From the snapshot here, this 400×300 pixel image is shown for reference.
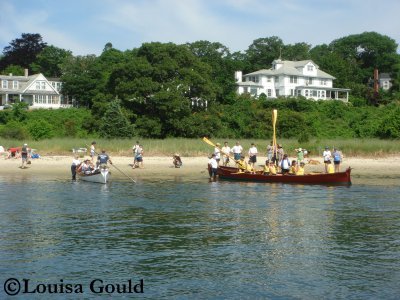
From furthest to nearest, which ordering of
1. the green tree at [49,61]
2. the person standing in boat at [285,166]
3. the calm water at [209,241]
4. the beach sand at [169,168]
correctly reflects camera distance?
1. the green tree at [49,61]
2. the beach sand at [169,168]
3. the person standing in boat at [285,166]
4. the calm water at [209,241]

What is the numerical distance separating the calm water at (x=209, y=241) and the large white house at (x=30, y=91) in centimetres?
6992

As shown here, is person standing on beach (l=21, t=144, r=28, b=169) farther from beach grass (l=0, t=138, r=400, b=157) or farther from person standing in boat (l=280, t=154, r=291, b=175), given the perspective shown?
person standing in boat (l=280, t=154, r=291, b=175)

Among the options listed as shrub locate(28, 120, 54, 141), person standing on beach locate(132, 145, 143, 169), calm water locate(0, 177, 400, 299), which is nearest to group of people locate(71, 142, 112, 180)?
calm water locate(0, 177, 400, 299)

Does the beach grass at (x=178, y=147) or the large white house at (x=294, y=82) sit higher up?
the large white house at (x=294, y=82)

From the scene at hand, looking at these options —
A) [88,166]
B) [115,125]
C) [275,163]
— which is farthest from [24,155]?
[115,125]

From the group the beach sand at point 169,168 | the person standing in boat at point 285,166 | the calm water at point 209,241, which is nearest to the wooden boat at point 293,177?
the person standing in boat at point 285,166

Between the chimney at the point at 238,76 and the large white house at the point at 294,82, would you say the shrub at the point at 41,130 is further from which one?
the chimney at the point at 238,76

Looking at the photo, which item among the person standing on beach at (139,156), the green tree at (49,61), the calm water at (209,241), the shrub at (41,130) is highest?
the green tree at (49,61)

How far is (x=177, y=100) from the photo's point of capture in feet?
209

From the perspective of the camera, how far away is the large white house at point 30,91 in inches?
3807

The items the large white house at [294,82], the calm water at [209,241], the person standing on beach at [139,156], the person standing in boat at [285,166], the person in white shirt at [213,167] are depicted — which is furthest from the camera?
the large white house at [294,82]

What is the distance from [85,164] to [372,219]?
1931 centimetres

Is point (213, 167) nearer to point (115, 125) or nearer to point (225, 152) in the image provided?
point (225, 152)

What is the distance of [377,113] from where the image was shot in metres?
78.3
